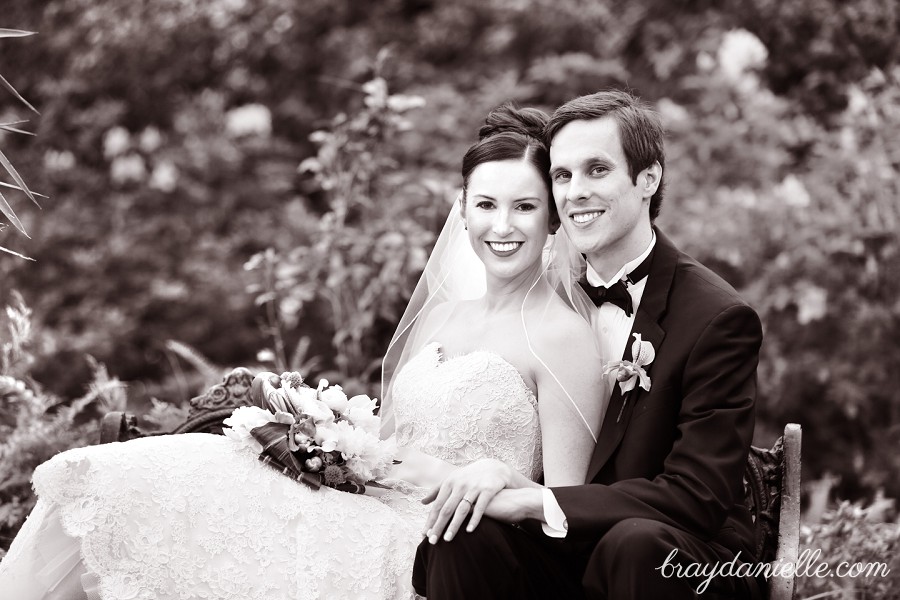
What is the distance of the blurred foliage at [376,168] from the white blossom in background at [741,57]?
19mm

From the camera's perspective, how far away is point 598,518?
268 cm

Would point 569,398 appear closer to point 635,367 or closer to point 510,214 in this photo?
point 635,367

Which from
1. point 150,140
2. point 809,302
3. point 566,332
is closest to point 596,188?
point 566,332

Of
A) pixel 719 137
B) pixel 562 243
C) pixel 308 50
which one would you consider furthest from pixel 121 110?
pixel 562 243

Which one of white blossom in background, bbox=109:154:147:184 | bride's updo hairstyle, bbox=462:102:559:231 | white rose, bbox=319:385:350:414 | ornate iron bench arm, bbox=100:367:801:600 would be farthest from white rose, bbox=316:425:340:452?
white blossom in background, bbox=109:154:147:184

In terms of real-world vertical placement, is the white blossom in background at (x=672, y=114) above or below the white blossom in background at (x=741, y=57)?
below

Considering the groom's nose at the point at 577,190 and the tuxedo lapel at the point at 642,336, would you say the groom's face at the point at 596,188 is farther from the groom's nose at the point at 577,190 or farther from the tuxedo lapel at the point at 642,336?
the tuxedo lapel at the point at 642,336

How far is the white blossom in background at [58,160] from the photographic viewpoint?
826 cm

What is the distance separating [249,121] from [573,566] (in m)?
6.33

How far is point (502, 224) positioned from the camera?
339 centimetres

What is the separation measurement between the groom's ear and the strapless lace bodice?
760 millimetres

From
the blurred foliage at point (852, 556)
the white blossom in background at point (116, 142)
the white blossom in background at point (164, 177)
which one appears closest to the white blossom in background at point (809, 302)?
the blurred foliage at point (852, 556)

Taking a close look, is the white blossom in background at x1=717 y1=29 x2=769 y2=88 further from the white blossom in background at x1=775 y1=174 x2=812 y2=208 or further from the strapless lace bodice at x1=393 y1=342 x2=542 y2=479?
the strapless lace bodice at x1=393 y1=342 x2=542 y2=479

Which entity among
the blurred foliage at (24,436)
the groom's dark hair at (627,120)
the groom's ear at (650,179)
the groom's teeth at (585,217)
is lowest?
the blurred foliage at (24,436)
